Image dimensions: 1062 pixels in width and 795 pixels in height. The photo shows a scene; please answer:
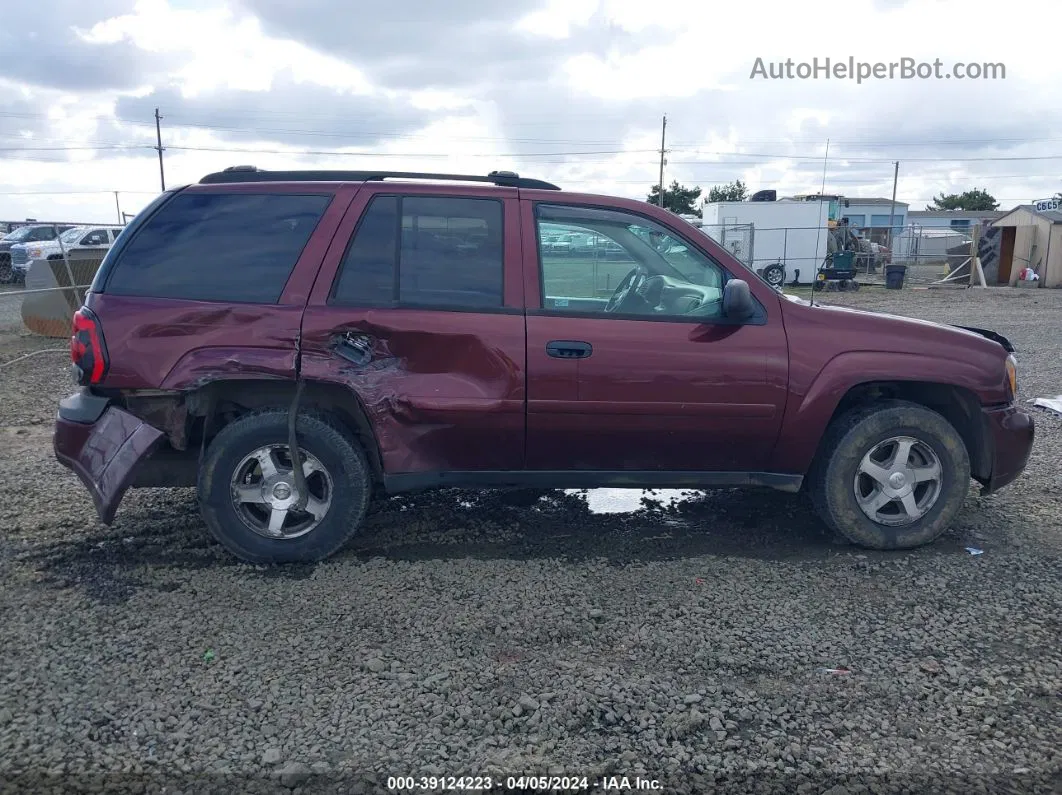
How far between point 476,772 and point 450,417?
193 cm

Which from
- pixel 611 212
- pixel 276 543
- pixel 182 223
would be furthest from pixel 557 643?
pixel 182 223

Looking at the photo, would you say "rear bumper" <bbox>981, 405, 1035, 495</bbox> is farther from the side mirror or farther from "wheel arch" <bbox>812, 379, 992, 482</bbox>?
the side mirror

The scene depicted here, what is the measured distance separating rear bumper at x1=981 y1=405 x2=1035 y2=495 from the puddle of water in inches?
70.2

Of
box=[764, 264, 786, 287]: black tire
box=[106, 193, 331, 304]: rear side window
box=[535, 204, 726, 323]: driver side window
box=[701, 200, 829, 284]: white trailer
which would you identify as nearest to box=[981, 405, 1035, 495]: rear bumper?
box=[535, 204, 726, 323]: driver side window

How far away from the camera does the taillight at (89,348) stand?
4211 mm

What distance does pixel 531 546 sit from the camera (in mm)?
4773

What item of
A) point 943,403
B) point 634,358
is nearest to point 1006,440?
point 943,403

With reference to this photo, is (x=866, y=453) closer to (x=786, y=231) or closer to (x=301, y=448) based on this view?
(x=301, y=448)

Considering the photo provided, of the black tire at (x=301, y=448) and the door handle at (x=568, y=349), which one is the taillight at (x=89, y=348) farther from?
the door handle at (x=568, y=349)

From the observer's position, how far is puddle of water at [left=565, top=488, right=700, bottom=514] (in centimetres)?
546

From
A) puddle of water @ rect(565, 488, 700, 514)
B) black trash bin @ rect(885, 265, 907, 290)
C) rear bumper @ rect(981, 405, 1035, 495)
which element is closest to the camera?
rear bumper @ rect(981, 405, 1035, 495)

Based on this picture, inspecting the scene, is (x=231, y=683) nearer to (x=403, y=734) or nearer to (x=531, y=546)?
(x=403, y=734)

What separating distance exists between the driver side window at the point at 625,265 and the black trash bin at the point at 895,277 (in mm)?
25869

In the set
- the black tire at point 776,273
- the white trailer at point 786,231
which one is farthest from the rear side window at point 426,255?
the white trailer at point 786,231
